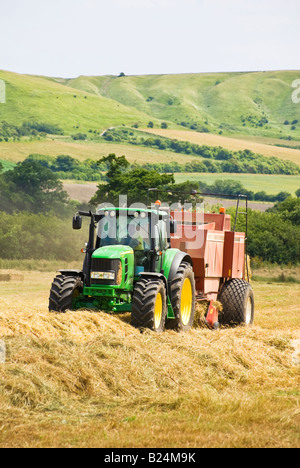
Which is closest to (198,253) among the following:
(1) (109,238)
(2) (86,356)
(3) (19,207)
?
(1) (109,238)

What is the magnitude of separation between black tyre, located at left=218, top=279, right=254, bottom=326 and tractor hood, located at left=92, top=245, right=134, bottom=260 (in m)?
3.41

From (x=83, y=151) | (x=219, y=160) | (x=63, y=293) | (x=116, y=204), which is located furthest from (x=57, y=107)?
(x=63, y=293)

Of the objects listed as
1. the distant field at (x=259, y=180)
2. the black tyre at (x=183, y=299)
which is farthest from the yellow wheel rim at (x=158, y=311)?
the distant field at (x=259, y=180)

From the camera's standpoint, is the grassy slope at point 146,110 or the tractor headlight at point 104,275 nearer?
the tractor headlight at point 104,275

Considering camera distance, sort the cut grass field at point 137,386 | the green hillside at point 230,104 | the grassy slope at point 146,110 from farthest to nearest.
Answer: the green hillside at point 230,104, the grassy slope at point 146,110, the cut grass field at point 137,386

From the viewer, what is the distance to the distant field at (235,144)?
11088 cm

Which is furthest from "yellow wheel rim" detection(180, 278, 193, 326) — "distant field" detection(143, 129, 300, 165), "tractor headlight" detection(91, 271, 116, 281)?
"distant field" detection(143, 129, 300, 165)

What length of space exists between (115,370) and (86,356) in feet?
1.50

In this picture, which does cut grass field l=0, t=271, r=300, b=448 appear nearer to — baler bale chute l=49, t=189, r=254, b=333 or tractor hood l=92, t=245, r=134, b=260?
baler bale chute l=49, t=189, r=254, b=333

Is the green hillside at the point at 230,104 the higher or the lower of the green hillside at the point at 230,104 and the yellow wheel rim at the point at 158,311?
the higher

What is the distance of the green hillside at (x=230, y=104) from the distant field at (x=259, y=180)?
Result: 5206 cm

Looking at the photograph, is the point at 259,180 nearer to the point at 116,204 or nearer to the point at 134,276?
the point at 116,204

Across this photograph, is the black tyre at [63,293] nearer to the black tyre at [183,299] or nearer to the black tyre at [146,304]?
the black tyre at [146,304]

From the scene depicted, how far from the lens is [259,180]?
99.4 meters
